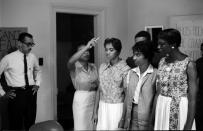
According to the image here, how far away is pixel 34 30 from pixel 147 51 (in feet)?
7.15

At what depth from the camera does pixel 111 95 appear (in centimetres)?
230

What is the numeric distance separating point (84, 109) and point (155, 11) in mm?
2082

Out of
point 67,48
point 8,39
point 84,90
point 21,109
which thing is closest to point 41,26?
point 8,39

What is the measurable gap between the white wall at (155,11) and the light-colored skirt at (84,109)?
1844 mm

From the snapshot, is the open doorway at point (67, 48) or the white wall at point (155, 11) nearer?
the white wall at point (155, 11)

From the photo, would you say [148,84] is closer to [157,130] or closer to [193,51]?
[157,130]

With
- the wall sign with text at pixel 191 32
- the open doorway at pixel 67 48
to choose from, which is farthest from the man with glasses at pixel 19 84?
the wall sign with text at pixel 191 32

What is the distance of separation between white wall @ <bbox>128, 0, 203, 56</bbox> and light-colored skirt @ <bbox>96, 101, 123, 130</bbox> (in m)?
2.17

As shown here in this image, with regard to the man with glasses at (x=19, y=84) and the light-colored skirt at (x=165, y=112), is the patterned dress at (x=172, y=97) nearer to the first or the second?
the light-colored skirt at (x=165, y=112)

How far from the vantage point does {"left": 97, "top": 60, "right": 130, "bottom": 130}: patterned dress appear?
7.34 ft

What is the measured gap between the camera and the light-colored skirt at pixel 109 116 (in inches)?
86.9

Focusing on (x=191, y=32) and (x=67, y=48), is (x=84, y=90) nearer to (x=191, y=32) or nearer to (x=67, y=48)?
(x=191, y=32)

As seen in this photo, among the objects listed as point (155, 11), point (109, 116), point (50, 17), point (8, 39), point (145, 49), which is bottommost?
point (109, 116)

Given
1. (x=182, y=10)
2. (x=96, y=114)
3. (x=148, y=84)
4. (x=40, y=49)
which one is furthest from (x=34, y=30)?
(x=148, y=84)
